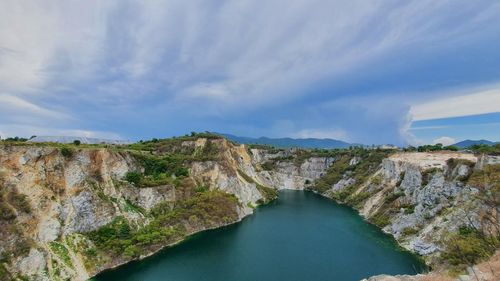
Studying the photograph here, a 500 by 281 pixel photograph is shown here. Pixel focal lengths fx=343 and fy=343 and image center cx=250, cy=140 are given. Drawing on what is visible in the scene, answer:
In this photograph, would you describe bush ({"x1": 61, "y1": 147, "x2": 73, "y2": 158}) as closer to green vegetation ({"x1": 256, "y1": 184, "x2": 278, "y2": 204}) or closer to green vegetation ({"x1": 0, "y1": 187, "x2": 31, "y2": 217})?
green vegetation ({"x1": 0, "y1": 187, "x2": 31, "y2": 217})

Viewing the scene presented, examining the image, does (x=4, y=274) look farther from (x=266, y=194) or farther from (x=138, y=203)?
(x=266, y=194)

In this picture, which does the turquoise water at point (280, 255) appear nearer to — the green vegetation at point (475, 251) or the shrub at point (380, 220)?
the shrub at point (380, 220)

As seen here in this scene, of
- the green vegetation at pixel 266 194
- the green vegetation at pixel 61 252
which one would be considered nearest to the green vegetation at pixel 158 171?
the green vegetation at pixel 61 252

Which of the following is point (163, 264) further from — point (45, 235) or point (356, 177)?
point (356, 177)

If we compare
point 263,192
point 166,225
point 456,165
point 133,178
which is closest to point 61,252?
point 166,225

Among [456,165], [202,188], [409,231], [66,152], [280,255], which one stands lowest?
[280,255]

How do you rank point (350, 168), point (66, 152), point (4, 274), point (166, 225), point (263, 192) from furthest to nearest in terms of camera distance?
1. point (350, 168)
2. point (263, 192)
3. point (166, 225)
4. point (66, 152)
5. point (4, 274)

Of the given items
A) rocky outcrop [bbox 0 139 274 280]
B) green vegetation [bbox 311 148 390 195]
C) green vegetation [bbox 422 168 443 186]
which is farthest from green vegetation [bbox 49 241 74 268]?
green vegetation [bbox 311 148 390 195]
